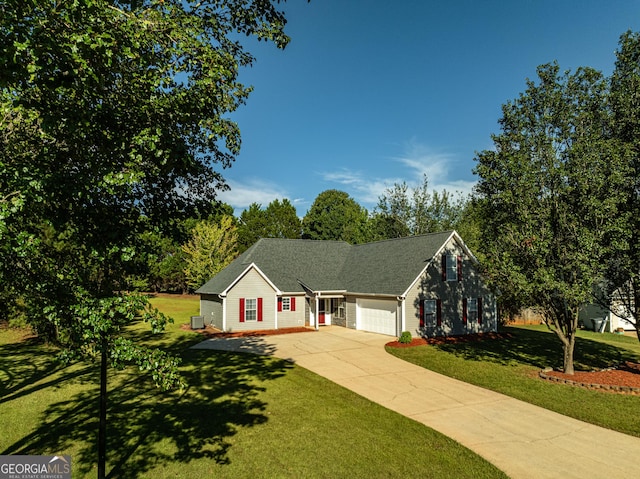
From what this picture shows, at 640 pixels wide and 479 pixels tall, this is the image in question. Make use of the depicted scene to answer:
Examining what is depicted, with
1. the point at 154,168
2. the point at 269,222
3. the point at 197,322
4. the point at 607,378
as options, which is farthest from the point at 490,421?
the point at 269,222

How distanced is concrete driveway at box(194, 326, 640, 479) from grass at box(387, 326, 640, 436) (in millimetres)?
730

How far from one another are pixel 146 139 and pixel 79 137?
1.09 meters

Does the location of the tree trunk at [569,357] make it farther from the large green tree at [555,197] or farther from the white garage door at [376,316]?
the white garage door at [376,316]

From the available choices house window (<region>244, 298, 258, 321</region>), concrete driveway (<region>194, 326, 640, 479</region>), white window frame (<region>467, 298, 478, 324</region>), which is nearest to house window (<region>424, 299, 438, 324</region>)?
white window frame (<region>467, 298, 478, 324</region>)

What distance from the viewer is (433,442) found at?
9.30 meters

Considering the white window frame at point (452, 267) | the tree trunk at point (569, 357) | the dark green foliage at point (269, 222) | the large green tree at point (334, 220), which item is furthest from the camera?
the large green tree at point (334, 220)

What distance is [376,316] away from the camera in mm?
25812

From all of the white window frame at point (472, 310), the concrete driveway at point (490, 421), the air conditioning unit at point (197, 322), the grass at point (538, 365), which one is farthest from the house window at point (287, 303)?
the white window frame at point (472, 310)

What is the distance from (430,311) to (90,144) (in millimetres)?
22333

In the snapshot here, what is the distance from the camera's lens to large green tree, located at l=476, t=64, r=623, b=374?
553 inches

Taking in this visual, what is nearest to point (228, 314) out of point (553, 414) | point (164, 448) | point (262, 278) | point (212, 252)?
point (262, 278)

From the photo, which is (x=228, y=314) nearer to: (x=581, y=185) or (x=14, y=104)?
(x=581, y=185)

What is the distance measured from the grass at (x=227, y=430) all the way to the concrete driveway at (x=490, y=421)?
70 centimetres

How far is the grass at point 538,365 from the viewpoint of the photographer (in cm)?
1155
